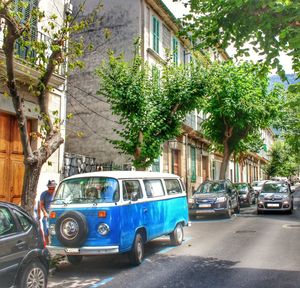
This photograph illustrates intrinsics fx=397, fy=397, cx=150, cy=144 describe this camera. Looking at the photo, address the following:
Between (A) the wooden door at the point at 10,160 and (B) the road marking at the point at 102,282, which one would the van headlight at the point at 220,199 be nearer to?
(A) the wooden door at the point at 10,160

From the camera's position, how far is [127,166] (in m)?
20.4

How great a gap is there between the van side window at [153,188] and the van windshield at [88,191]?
4.63 ft

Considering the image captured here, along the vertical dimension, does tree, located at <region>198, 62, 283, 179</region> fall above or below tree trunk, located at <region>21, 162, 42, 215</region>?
above

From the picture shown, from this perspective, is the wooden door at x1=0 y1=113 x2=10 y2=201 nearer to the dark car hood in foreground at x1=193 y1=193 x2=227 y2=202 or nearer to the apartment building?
the apartment building

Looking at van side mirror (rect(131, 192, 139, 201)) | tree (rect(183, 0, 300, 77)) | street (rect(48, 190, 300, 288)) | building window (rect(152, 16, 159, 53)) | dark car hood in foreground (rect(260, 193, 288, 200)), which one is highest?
building window (rect(152, 16, 159, 53))

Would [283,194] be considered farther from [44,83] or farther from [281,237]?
[44,83]

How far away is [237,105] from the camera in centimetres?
2470

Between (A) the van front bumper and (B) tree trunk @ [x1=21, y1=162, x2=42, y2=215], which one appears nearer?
(A) the van front bumper

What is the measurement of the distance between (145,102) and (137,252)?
8250 mm

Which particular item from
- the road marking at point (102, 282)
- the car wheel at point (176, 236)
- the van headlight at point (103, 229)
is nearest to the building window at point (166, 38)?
the car wheel at point (176, 236)

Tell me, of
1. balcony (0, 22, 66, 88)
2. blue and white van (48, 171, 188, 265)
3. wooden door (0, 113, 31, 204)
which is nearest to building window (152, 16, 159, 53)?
balcony (0, 22, 66, 88)

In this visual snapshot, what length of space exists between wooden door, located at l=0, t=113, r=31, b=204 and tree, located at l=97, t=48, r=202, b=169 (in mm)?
4261

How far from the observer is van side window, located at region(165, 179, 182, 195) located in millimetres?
10898

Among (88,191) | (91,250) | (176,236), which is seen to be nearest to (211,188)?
(176,236)
